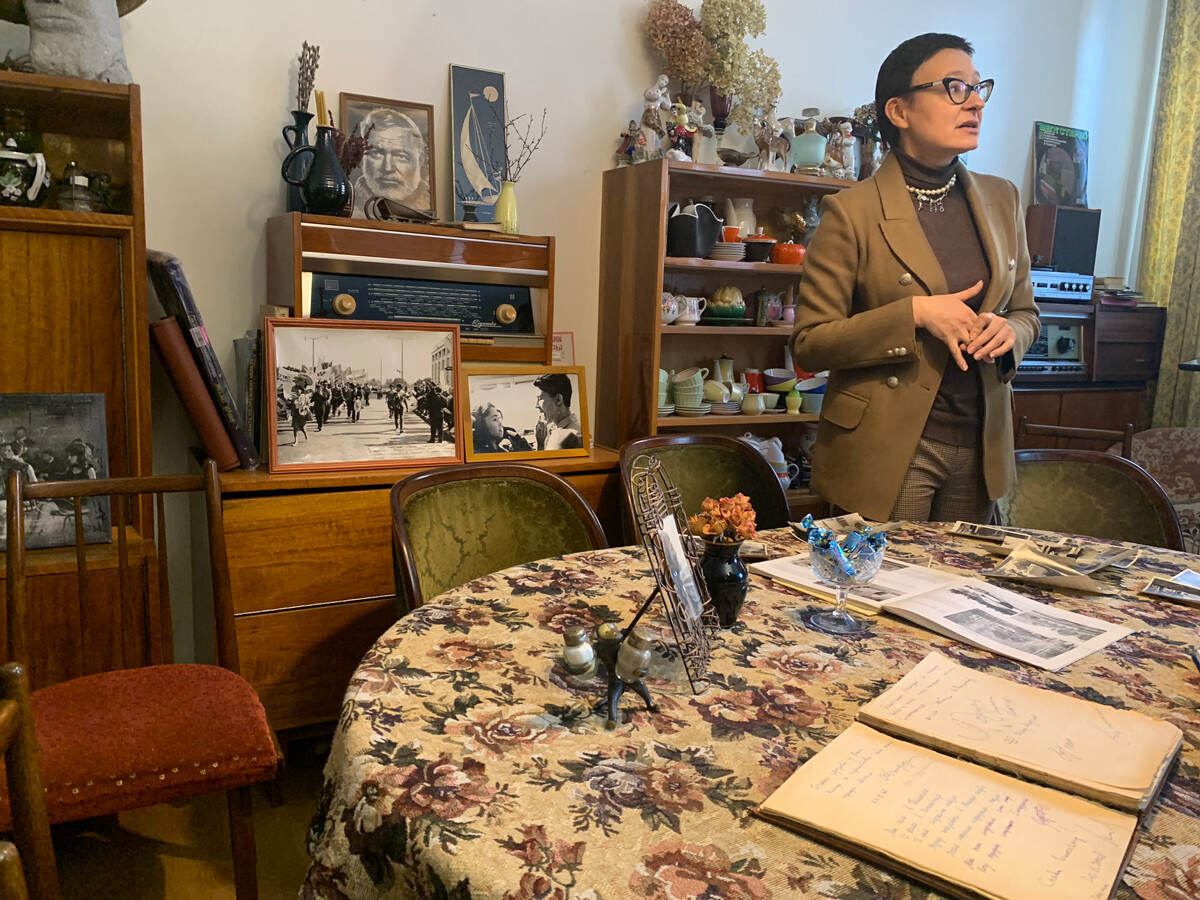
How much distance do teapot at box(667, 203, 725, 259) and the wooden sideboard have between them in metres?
1.13

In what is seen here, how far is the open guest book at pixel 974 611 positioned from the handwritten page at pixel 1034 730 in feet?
0.46

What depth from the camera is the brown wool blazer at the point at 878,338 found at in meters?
1.66

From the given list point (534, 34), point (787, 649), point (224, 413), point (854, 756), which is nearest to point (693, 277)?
point (534, 34)

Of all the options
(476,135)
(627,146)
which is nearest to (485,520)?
(476,135)

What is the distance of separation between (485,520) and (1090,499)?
4.49ft

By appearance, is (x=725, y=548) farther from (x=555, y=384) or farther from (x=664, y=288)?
(x=664, y=288)

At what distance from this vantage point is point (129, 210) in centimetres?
200

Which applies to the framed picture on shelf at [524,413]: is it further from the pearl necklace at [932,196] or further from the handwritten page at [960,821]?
the handwritten page at [960,821]

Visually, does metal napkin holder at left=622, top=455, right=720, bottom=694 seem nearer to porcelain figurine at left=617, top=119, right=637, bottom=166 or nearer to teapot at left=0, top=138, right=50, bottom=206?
teapot at left=0, top=138, right=50, bottom=206

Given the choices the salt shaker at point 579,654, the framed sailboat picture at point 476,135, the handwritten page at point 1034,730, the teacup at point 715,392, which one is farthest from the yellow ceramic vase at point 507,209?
the handwritten page at point 1034,730

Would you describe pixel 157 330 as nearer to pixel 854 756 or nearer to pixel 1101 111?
pixel 854 756

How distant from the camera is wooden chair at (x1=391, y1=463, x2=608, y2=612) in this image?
59.6 inches

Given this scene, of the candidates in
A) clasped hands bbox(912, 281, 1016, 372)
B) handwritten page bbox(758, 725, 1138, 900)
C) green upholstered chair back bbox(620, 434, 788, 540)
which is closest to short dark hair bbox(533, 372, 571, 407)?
green upholstered chair back bbox(620, 434, 788, 540)

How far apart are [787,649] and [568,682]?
290 mm
